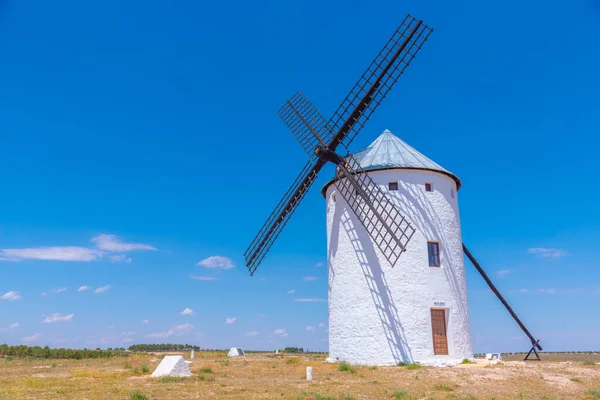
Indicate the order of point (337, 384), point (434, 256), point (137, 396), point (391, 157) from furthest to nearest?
point (391, 157)
point (434, 256)
point (337, 384)
point (137, 396)

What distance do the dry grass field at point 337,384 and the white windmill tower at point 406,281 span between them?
1675mm

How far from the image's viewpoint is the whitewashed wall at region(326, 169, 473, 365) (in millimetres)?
19547

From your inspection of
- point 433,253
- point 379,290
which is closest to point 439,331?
point 379,290

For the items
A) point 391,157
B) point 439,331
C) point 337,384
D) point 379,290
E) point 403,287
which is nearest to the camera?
point 337,384

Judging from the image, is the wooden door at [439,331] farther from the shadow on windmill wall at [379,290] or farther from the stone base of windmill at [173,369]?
the stone base of windmill at [173,369]

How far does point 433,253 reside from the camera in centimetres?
2084

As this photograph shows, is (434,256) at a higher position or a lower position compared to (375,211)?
lower

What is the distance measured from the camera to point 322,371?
697 inches

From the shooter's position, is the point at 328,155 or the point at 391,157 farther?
the point at 328,155

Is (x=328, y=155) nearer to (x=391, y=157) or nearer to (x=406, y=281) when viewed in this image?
(x=391, y=157)

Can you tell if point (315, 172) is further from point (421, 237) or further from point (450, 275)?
point (450, 275)

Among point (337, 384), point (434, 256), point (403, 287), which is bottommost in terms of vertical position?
point (337, 384)

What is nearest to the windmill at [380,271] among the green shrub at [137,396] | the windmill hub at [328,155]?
the windmill hub at [328,155]

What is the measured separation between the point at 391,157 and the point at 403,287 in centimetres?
641
